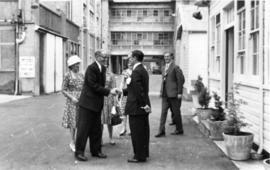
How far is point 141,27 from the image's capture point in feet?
192

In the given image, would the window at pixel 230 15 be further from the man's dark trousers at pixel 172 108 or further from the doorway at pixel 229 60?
the man's dark trousers at pixel 172 108

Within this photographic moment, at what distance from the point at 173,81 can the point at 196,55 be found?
11489mm

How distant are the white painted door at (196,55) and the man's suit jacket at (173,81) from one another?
11034mm

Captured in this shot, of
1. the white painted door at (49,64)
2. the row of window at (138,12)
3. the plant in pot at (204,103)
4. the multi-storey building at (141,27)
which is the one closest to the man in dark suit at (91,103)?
the plant in pot at (204,103)

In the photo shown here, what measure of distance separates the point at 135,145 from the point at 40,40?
17276 mm

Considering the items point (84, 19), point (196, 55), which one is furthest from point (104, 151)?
point (84, 19)

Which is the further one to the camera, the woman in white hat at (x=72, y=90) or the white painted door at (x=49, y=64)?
the white painted door at (x=49, y=64)

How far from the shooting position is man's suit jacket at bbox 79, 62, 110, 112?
6020 mm

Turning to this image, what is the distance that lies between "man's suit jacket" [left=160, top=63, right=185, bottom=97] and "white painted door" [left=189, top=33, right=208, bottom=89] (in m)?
11.0

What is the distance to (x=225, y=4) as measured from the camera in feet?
32.5

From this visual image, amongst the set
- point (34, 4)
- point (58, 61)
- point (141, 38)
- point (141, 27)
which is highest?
point (141, 27)

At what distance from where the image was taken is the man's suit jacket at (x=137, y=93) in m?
6.09

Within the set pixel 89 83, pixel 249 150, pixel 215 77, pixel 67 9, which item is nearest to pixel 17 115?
pixel 215 77

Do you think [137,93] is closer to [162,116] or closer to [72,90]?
[72,90]
